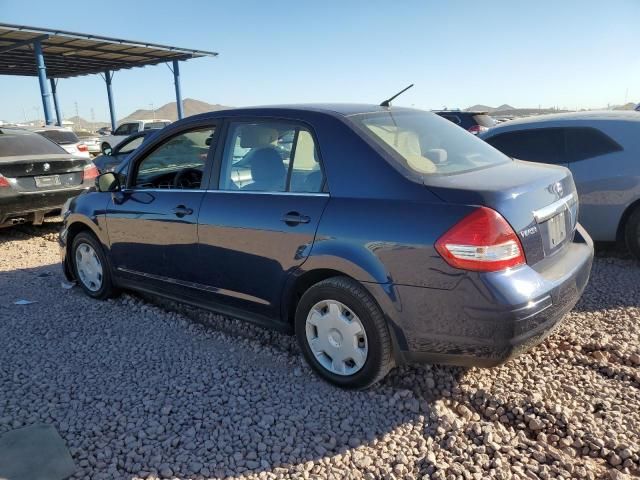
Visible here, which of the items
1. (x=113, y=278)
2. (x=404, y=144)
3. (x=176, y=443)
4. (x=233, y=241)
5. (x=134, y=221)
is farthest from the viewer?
(x=113, y=278)

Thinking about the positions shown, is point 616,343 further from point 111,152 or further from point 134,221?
point 111,152

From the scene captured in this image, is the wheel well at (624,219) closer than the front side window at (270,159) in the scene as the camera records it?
No

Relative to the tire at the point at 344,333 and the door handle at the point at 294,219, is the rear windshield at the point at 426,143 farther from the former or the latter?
the tire at the point at 344,333

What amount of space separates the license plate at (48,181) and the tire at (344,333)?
212 inches

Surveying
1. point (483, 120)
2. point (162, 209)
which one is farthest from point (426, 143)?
point (483, 120)

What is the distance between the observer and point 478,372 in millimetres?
3275

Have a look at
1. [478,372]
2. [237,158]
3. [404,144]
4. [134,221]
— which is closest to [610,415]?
[478,372]

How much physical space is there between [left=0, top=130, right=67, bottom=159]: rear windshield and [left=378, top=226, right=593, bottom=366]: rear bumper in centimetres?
643

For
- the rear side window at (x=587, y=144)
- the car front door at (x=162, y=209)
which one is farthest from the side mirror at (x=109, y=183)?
the rear side window at (x=587, y=144)

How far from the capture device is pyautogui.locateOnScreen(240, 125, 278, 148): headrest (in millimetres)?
3447

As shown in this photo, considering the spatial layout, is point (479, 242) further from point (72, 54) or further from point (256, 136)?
point (72, 54)

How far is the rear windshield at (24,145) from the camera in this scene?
7128mm

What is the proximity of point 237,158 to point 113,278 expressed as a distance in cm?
182

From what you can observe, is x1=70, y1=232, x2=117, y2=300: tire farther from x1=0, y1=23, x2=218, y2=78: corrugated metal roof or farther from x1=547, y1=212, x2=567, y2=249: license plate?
x1=0, y1=23, x2=218, y2=78: corrugated metal roof
